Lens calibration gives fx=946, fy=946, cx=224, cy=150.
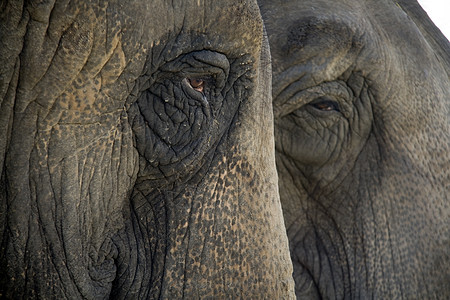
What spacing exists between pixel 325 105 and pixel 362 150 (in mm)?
209

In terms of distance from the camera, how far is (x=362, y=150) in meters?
3.26

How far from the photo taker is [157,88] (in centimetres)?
191

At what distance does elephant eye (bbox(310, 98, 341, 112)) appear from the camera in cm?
319

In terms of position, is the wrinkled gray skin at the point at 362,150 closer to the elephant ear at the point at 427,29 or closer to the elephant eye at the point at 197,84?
the elephant ear at the point at 427,29

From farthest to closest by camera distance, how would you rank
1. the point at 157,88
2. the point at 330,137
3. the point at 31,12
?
the point at 330,137 < the point at 157,88 < the point at 31,12

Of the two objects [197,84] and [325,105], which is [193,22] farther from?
[325,105]

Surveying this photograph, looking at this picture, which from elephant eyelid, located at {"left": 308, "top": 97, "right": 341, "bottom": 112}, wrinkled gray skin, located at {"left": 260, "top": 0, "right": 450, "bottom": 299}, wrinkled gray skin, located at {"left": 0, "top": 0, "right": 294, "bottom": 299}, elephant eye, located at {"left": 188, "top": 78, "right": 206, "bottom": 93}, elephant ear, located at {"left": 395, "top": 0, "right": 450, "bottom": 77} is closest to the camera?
wrinkled gray skin, located at {"left": 0, "top": 0, "right": 294, "bottom": 299}

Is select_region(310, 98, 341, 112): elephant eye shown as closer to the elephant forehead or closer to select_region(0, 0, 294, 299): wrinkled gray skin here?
select_region(0, 0, 294, 299): wrinkled gray skin

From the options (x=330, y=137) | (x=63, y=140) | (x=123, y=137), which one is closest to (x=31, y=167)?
(x=63, y=140)

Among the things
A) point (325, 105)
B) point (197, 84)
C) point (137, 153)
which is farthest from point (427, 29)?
point (137, 153)

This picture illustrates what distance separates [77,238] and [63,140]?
0.20 meters

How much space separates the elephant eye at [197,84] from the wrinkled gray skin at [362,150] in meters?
1.07

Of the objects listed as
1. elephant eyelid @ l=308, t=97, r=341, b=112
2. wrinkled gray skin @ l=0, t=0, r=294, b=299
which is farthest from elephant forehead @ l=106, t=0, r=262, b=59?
elephant eyelid @ l=308, t=97, r=341, b=112

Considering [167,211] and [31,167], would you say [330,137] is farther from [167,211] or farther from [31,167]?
[31,167]
